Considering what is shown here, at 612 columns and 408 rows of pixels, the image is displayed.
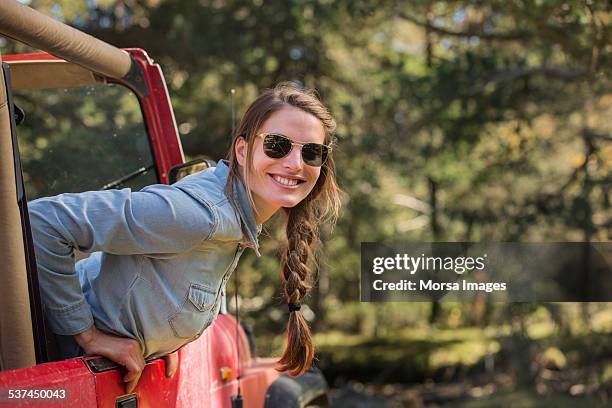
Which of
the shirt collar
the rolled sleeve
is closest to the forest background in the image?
the shirt collar

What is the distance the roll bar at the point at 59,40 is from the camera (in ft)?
8.09

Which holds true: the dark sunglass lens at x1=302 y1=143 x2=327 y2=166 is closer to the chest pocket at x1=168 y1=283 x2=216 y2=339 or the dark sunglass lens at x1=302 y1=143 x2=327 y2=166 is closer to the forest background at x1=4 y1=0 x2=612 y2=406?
the chest pocket at x1=168 y1=283 x2=216 y2=339

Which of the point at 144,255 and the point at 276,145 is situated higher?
the point at 276,145

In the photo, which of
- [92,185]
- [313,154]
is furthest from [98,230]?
[92,185]

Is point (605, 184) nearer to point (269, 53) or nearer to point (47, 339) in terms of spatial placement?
point (269, 53)

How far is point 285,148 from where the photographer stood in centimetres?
279

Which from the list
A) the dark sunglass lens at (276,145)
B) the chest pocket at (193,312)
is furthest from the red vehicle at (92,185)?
the dark sunglass lens at (276,145)

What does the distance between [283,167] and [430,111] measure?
801 cm

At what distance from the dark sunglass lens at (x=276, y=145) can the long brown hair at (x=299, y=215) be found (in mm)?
63

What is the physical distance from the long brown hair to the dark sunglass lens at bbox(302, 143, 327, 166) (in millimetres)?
115

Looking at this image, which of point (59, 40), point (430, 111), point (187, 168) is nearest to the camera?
point (59, 40)

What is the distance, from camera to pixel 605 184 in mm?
10258

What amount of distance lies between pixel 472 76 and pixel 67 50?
25.3 feet

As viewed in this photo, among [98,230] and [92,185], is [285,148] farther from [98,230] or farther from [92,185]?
[92,185]
